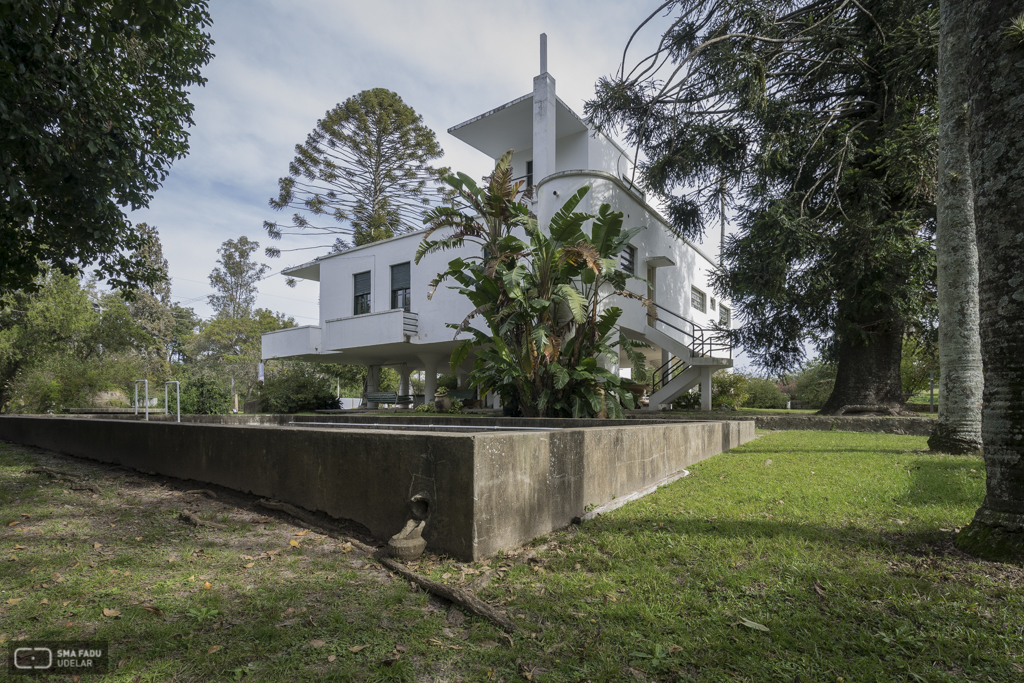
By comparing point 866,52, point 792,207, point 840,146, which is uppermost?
point 866,52

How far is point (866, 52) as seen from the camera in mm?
13766

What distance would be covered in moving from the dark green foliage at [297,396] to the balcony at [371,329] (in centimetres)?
165

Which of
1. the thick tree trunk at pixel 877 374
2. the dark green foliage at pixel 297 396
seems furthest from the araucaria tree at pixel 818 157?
the dark green foliage at pixel 297 396

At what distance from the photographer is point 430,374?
22.1 m

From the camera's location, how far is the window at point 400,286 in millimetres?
21719

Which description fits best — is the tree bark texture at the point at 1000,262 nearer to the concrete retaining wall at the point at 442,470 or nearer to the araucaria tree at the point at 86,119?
the concrete retaining wall at the point at 442,470

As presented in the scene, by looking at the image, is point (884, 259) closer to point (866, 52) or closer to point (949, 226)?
point (949, 226)

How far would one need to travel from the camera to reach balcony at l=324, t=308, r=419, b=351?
65.7 ft

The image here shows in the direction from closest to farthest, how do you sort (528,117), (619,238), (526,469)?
(526,469), (619,238), (528,117)

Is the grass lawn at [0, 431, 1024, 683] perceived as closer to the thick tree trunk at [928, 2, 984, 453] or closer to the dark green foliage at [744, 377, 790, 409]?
the thick tree trunk at [928, 2, 984, 453]

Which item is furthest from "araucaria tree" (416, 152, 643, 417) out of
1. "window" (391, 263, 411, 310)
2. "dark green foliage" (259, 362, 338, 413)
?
"dark green foliage" (259, 362, 338, 413)

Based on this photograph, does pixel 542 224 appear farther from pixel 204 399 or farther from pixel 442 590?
pixel 204 399

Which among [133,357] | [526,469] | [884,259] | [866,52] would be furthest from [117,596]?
[133,357]

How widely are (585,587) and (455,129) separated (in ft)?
61.7
